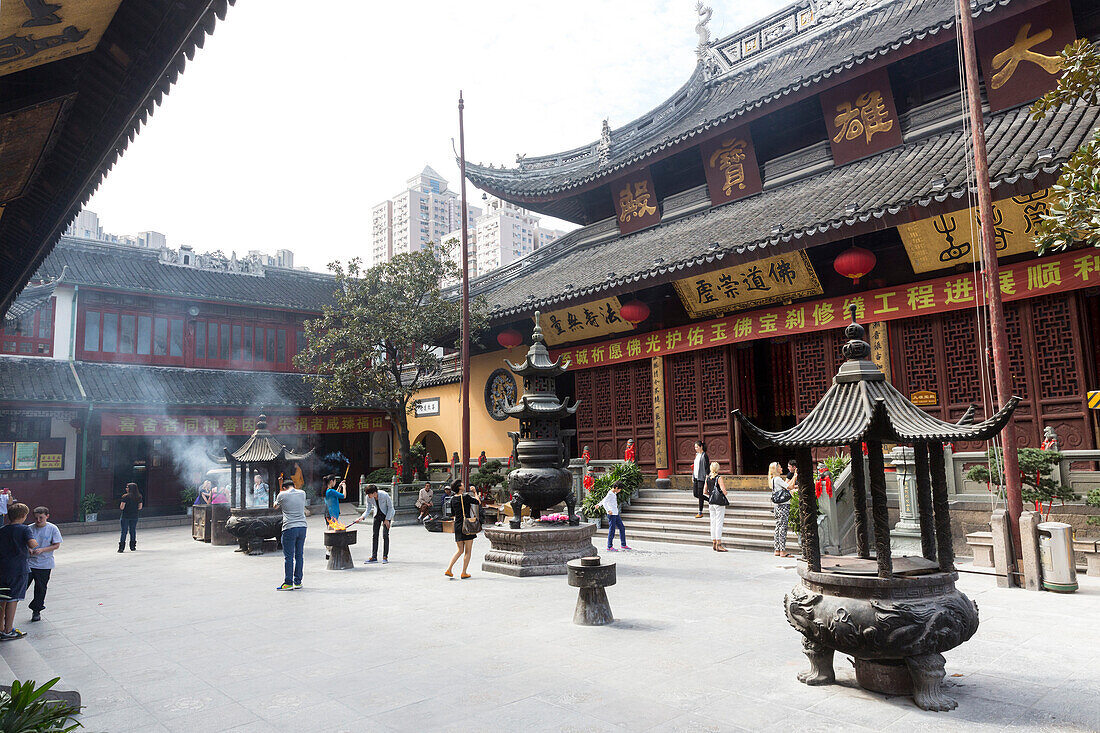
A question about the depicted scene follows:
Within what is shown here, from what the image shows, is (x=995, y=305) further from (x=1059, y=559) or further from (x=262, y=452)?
(x=262, y=452)

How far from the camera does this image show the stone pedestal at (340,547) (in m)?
10.7

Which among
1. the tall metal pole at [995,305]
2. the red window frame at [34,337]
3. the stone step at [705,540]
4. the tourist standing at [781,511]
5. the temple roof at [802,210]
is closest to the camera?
the tall metal pole at [995,305]

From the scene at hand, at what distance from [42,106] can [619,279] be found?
1096cm

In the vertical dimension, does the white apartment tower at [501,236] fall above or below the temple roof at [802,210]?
above

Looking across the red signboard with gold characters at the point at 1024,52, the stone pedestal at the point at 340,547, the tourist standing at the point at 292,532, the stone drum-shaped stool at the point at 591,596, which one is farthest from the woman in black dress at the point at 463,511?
the red signboard with gold characters at the point at 1024,52

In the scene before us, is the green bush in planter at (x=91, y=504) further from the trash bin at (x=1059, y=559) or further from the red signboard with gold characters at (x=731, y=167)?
the trash bin at (x=1059, y=559)

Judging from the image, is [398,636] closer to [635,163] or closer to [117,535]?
[635,163]

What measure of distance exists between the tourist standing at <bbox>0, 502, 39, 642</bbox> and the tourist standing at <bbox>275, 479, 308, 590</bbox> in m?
2.73

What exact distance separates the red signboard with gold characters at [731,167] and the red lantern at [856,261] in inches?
175

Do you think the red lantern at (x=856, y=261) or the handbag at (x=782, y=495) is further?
the red lantern at (x=856, y=261)

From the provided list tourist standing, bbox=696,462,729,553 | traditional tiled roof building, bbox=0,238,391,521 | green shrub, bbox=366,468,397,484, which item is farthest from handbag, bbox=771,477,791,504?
traditional tiled roof building, bbox=0,238,391,521

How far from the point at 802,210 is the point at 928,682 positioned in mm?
9972

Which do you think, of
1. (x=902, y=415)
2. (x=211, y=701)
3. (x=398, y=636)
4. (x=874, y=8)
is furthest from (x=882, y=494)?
(x=874, y=8)

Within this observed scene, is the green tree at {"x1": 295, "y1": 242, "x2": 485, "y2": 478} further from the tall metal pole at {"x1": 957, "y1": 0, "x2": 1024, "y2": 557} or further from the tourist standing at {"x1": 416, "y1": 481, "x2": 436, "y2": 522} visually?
the tall metal pole at {"x1": 957, "y1": 0, "x2": 1024, "y2": 557}
